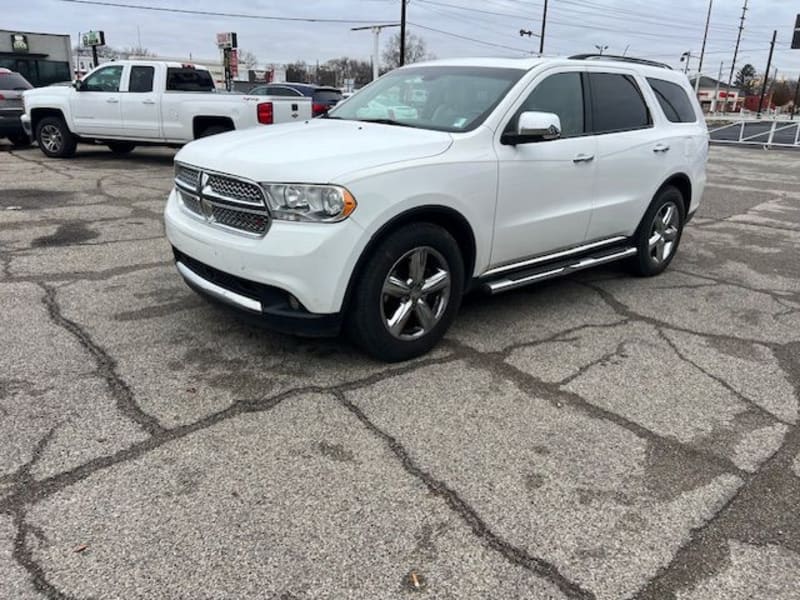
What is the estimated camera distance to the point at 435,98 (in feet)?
15.0

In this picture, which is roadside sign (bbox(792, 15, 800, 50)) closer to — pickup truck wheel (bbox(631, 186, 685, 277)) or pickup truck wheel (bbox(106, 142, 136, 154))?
pickup truck wheel (bbox(631, 186, 685, 277))

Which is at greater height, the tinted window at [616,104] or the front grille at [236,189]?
the tinted window at [616,104]

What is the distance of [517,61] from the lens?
4.74 meters

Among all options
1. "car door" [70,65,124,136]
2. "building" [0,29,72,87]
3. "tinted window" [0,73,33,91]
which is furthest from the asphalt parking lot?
"building" [0,29,72,87]

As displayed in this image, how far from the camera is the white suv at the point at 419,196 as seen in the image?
345cm

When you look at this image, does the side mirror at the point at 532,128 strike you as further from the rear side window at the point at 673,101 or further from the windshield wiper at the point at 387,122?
the rear side window at the point at 673,101

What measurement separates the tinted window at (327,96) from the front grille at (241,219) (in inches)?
589

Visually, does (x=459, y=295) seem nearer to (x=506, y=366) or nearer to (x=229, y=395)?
(x=506, y=366)

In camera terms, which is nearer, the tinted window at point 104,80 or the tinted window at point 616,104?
the tinted window at point 616,104

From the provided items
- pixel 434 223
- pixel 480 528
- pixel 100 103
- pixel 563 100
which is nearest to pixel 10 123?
pixel 100 103

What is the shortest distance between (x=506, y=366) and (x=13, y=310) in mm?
3507

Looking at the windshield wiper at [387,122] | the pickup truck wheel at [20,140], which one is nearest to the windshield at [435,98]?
the windshield wiper at [387,122]

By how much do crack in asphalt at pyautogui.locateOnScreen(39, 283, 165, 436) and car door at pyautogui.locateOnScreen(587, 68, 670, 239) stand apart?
3.50m

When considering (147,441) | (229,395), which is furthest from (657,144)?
(147,441)
